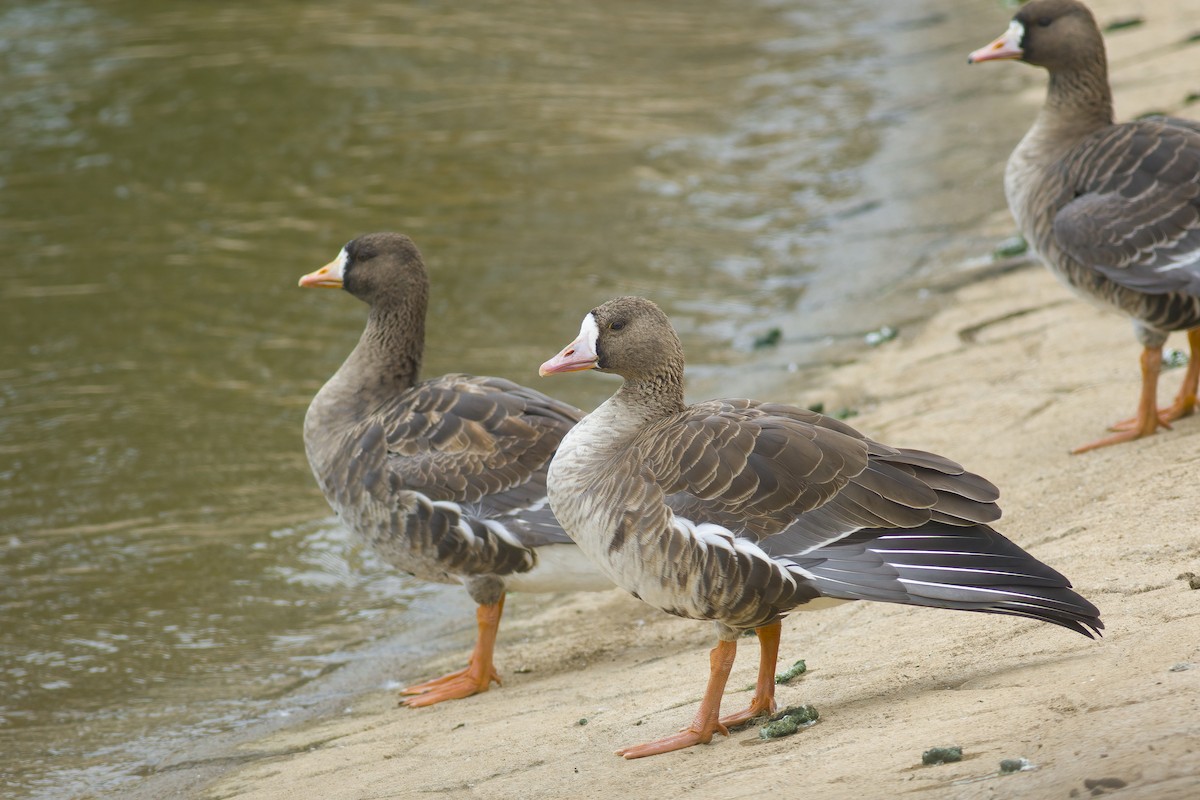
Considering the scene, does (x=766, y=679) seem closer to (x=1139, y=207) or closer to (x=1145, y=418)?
(x=1145, y=418)

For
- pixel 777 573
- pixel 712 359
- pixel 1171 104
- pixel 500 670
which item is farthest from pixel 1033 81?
pixel 777 573

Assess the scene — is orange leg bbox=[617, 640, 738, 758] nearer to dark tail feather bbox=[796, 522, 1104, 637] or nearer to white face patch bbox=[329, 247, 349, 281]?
dark tail feather bbox=[796, 522, 1104, 637]

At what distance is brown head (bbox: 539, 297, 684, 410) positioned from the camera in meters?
5.48

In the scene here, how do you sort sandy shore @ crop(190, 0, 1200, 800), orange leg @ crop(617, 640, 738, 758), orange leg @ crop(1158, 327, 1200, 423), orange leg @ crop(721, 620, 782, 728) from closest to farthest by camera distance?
sandy shore @ crop(190, 0, 1200, 800)
orange leg @ crop(617, 640, 738, 758)
orange leg @ crop(721, 620, 782, 728)
orange leg @ crop(1158, 327, 1200, 423)

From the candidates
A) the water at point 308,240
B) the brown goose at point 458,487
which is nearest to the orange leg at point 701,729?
the brown goose at point 458,487

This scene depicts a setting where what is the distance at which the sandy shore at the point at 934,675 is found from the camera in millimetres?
3947

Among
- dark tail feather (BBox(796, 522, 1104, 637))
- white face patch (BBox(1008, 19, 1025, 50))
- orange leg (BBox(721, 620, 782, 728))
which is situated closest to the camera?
dark tail feather (BBox(796, 522, 1104, 637))

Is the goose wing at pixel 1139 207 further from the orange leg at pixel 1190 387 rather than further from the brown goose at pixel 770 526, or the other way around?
the brown goose at pixel 770 526

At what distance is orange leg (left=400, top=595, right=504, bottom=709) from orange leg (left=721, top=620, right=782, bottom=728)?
176 centimetres

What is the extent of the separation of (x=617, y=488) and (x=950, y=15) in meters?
15.0

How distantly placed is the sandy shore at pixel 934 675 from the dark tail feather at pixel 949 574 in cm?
26

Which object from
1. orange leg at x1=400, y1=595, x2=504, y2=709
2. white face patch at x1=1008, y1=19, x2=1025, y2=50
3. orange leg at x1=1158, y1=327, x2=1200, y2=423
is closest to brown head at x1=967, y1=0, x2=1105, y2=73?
white face patch at x1=1008, y1=19, x2=1025, y2=50

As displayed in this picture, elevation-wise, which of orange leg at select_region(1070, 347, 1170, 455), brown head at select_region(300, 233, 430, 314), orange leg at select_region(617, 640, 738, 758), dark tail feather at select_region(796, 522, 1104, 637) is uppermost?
brown head at select_region(300, 233, 430, 314)

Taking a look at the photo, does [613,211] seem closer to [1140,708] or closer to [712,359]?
[712,359]
